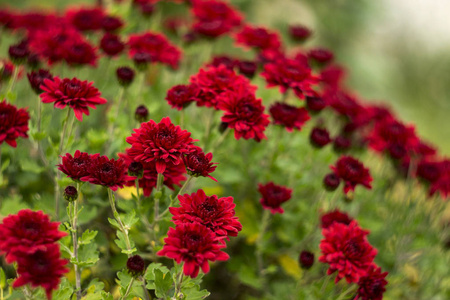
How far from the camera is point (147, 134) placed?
927mm

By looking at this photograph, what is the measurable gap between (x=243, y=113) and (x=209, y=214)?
32 centimetres

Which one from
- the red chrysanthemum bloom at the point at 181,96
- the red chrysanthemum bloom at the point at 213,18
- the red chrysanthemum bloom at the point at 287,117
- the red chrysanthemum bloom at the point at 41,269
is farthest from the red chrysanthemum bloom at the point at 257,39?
the red chrysanthemum bloom at the point at 41,269

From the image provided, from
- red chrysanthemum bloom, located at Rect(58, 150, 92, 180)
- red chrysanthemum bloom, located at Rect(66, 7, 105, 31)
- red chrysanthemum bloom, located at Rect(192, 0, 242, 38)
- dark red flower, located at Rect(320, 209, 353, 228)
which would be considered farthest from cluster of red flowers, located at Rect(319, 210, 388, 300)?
red chrysanthemum bloom, located at Rect(66, 7, 105, 31)

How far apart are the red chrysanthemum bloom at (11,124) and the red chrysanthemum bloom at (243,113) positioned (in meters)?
0.49

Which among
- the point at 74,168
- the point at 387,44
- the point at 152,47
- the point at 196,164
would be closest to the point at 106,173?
the point at 74,168

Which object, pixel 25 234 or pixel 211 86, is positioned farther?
pixel 211 86

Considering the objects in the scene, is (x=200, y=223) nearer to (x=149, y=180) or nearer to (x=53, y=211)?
(x=149, y=180)

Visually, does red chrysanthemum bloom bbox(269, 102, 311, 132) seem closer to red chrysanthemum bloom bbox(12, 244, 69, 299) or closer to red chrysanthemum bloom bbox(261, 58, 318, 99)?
red chrysanthemum bloom bbox(261, 58, 318, 99)

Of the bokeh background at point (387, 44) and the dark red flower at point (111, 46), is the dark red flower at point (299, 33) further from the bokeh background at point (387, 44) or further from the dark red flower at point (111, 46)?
the bokeh background at point (387, 44)

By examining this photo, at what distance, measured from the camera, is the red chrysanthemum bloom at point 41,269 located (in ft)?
2.46

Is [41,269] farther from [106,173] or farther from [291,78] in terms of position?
[291,78]

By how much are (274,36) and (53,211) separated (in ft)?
3.33

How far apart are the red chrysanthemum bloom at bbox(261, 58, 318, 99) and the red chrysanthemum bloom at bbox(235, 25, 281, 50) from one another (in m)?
0.34

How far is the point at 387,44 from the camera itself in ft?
18.1
